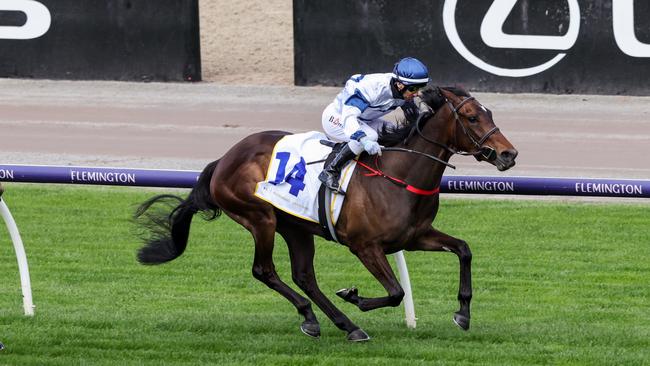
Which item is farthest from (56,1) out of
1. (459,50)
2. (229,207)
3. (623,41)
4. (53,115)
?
(229,207)

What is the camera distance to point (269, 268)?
8.48 meters

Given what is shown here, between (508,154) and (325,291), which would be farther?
(325,291)

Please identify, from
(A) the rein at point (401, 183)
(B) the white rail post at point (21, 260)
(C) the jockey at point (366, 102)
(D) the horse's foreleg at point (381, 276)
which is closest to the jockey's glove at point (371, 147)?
(C) the jockey at point (366, 102)

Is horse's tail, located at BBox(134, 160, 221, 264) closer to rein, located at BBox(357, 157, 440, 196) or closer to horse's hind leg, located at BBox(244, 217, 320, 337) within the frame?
horse's hind leg, located at BBox(244, 217, 320, 337)

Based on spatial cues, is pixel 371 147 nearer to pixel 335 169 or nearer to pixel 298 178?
pixel 335 169

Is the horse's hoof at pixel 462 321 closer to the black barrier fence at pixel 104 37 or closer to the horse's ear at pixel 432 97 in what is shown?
the horse's ear at pixel 432 97

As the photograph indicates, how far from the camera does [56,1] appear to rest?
19.5 meters

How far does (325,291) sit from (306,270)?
164 cm

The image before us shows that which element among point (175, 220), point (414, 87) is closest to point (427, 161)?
point (414, 87)

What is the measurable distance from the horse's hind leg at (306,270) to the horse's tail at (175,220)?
1.85 ft

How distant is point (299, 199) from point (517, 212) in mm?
5438

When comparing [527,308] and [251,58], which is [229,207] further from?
[251,58]

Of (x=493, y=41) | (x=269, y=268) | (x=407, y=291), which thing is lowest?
(x=493, y=41)

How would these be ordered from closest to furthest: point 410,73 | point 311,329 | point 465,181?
point 410,73, point 311,329, point 465,181
